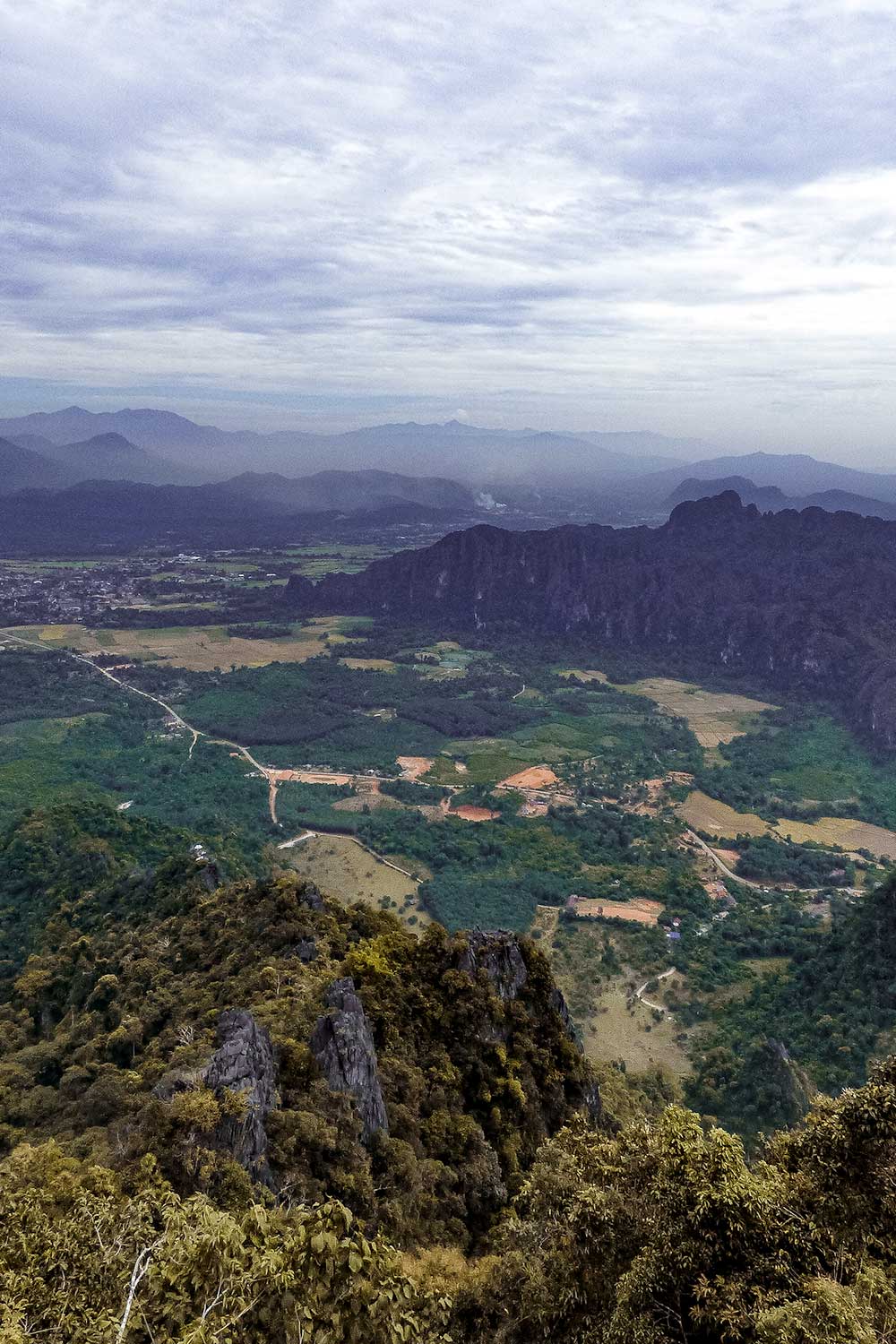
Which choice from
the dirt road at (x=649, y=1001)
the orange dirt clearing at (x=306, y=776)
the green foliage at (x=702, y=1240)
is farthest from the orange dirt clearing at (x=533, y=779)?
the green foliage at (x=702, y=1240)

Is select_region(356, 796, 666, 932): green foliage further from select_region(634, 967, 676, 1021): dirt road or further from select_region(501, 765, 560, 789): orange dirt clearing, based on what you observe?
select_region(634, 967, 676, 1021): dirt road

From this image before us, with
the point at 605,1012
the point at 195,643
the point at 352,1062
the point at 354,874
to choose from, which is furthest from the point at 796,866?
the point at 195,643

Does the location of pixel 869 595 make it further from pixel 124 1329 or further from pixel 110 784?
pixel 124 1329

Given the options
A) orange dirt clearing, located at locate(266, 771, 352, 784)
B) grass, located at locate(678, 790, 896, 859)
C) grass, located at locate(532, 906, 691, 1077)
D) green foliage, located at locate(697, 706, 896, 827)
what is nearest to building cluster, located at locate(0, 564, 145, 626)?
orange dirt clearing, located at locate(266, 771, 352, 784)

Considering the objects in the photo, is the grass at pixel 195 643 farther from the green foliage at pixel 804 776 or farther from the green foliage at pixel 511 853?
the green foliage at pixel 804 776

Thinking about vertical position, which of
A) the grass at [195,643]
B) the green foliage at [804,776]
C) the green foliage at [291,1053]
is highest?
the green foliage at [291,1053]
